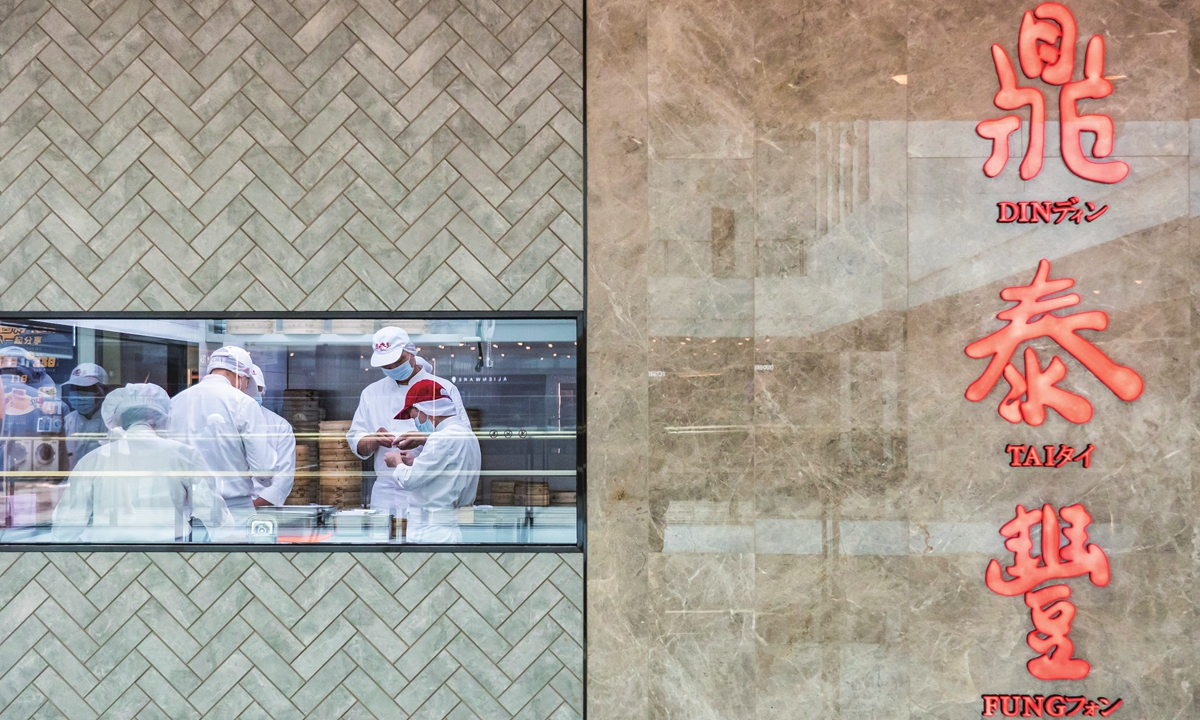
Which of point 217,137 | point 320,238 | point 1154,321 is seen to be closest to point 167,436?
point 320,238

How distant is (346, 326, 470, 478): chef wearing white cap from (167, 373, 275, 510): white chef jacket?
1.27ft

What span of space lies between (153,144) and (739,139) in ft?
7.91

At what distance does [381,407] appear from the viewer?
330 centimetres

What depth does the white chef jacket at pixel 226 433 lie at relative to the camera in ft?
10.8

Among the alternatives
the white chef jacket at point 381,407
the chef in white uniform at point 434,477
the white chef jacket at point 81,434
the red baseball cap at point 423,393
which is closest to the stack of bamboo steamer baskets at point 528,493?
the chef in white uniform at point 434,477

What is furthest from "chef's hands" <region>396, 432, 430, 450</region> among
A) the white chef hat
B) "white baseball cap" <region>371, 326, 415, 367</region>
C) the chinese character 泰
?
the chinese character 泰

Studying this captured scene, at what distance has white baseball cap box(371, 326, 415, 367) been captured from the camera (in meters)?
3.28

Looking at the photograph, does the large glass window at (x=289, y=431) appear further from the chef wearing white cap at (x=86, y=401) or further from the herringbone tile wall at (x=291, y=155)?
the herringbone tile wall at (x=291, y=155)

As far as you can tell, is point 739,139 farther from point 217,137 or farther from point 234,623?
point 234,623

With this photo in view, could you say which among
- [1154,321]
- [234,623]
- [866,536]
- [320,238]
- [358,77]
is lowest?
[234,623]

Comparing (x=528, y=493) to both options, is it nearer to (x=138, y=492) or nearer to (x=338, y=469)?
(x=338, y=469)

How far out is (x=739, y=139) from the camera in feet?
10.6

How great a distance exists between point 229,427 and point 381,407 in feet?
2.10

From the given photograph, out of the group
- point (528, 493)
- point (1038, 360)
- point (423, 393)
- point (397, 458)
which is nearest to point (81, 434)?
point (397, 458)
